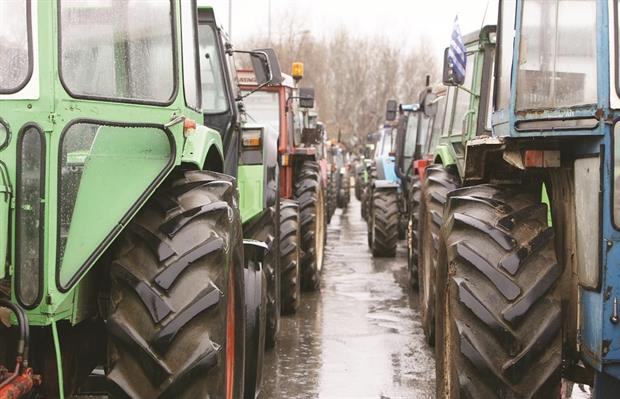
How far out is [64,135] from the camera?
3.32m

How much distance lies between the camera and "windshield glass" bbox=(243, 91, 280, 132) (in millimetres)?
10781

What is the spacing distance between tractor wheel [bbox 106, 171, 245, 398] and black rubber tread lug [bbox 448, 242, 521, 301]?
3.47ft

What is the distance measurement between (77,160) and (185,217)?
0.56 meters

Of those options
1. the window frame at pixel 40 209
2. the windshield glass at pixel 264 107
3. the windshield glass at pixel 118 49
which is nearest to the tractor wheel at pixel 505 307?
the windshield glass at pixel 118 49

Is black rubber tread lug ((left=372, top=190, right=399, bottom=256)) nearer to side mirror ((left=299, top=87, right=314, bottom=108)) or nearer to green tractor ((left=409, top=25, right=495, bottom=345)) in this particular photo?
side mirror ((left=299, top=87, right=314, bottom=108))

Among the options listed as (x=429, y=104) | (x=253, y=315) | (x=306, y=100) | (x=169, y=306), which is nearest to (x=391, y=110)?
(x=306, y=100)

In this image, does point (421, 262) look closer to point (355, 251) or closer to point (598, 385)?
point (598, 385)

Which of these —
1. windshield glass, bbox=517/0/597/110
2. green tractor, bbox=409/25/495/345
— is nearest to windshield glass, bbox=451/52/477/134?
green tractor, bbox=409/25/495/345

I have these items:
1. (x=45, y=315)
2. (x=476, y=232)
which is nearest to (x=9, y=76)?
(x=45, y=315)

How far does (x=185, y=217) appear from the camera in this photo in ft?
12.5

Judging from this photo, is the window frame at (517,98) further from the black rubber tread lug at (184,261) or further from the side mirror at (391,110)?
the side mirror at (391,110)

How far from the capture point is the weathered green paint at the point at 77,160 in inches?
127

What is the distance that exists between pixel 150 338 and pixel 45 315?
44cm

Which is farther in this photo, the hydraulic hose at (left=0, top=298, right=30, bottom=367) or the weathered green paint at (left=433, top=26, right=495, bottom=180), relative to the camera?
the weathered green paint at (left=433, top=26, right=495, bottom=180)
